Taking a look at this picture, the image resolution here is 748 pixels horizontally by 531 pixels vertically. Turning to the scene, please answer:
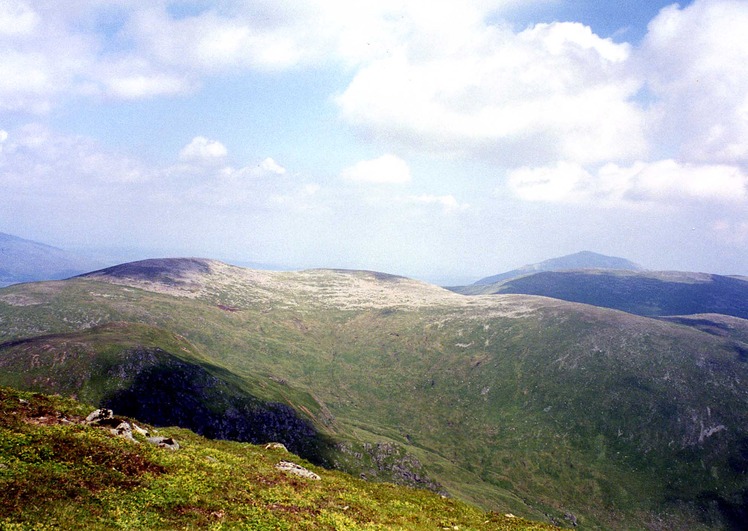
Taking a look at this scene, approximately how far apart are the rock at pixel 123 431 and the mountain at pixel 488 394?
59779mm

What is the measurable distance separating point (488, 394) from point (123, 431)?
15047cm

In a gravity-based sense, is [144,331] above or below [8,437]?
below

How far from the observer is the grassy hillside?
17922 mm

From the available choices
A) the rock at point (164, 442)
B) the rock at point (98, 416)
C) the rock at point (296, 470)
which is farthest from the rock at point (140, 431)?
the rock at point (296, 470)

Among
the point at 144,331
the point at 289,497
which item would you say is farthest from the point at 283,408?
the point at 289,497

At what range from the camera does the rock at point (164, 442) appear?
28.9 meters

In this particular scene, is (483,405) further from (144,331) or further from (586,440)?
(144,331)

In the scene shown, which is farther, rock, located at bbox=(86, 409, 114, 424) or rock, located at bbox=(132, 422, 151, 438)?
rock, located at bbox=(132, 422, 151, 438)

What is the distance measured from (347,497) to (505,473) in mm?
112922

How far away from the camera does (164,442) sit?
29.4 meters

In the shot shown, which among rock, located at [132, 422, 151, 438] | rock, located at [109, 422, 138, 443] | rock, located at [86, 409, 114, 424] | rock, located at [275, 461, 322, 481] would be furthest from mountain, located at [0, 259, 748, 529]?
rock, located at [109, 422, 138, 443]

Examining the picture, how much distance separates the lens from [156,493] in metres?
21.0

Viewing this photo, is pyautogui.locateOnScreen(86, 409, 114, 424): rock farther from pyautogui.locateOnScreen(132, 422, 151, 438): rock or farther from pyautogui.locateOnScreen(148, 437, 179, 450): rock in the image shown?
pyautogui.locateOnScreen(148, 437, 179, 450): rock

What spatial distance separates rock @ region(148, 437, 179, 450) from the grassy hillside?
828 millimetres
